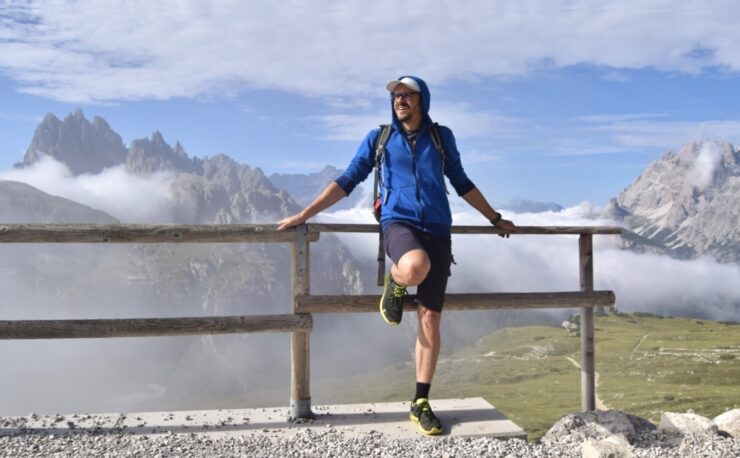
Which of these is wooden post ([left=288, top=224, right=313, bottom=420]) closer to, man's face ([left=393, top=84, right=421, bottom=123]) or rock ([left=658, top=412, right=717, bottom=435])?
man's face ([left=393, top=84, right=421, bottom=123])

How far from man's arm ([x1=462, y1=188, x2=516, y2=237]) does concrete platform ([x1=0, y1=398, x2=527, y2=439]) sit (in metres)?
2.33

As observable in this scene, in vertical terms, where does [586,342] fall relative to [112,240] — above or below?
below

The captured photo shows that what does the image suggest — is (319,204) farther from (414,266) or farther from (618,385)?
(618,385)

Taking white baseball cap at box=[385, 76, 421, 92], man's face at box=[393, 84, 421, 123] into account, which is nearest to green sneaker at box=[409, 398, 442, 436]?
man's face at box=[393, 84, 421, 123]

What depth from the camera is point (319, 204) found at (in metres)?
7.21

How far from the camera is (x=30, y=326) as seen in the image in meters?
7.36

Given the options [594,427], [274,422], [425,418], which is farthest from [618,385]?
[274,422]

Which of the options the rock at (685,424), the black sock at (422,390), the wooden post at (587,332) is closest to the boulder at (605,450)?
the rock at (685,424)

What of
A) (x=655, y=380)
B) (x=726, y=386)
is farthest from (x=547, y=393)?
(x=726, y=386)

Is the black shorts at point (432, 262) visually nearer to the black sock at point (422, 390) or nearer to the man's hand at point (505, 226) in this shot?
the black sock at point (422, 390)

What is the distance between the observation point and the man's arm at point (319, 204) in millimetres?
7203

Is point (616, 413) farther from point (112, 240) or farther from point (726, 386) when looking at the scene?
point (726, 386)

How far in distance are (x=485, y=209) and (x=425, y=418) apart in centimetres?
252

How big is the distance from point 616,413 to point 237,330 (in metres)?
4.74
